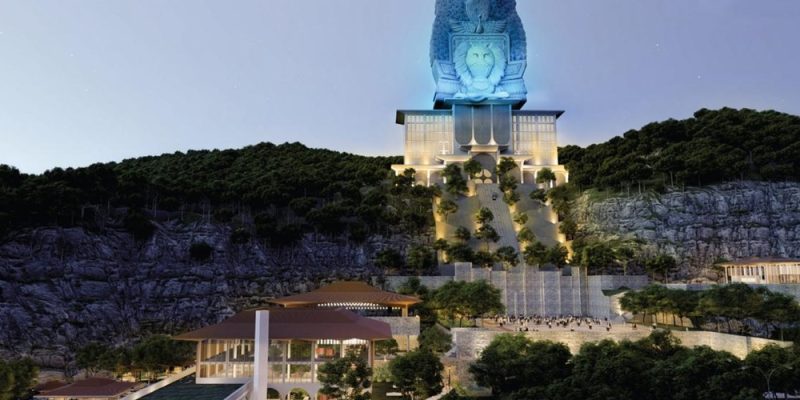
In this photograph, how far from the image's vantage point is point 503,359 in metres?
38.2

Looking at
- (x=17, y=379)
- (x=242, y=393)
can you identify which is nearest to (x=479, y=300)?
(x=242, y=393)

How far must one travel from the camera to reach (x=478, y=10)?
96062mm

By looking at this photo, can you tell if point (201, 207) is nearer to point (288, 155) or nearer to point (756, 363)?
point (288, 155)

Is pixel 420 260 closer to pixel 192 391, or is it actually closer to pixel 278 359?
pixel 278 359

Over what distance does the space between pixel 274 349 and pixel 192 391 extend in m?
4.81

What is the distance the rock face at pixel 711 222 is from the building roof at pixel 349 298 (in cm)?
3028

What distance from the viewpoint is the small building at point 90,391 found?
34906 millimetres

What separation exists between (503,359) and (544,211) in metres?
45.6

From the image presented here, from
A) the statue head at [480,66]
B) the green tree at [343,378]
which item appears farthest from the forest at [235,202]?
the green tree at [343,378]

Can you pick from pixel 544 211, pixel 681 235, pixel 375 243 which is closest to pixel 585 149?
pixel 544 211

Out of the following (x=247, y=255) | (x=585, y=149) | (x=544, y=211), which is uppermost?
(x=585, y=149)

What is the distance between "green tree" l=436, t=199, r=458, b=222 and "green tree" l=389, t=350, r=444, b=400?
40.8 m

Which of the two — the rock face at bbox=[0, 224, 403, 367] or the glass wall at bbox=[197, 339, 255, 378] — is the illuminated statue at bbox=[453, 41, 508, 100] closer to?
the rock face at bbox=[0, 224, 403, 367]

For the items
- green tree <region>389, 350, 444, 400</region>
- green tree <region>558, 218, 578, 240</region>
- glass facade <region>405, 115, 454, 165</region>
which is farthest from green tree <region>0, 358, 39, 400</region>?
glass facade <region>405, 115, 454, 165</region>
